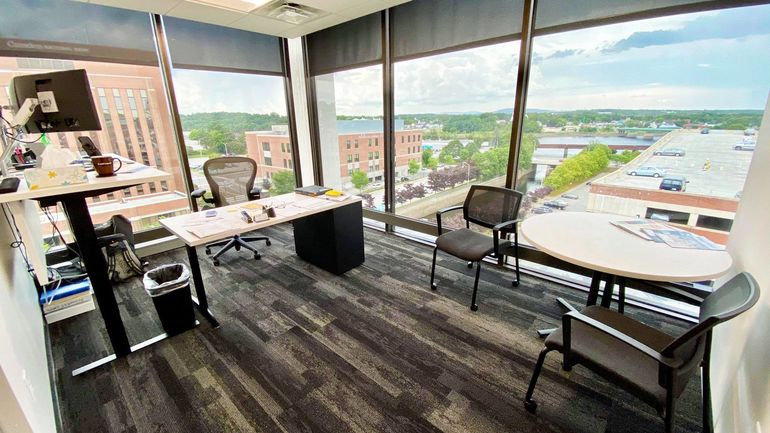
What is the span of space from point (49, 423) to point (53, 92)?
171cm

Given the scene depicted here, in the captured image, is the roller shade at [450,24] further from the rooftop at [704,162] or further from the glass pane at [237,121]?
the glass pane at [237,121]

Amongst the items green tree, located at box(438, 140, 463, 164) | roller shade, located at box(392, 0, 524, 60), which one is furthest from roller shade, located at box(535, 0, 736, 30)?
green tree, located at box(438, 140, 463, 164)

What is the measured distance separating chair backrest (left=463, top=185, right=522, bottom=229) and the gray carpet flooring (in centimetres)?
59

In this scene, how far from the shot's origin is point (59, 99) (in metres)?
1.76

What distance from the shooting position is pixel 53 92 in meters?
1.75

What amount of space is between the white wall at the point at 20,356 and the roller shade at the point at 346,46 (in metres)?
3.32

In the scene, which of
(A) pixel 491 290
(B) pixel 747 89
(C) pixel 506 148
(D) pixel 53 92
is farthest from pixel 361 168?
(B) pixel 747 89

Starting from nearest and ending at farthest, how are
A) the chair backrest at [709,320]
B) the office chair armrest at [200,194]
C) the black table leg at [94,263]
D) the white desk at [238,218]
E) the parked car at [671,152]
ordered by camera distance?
the chair backrest at [709,320]
the black table leg at [94,263]
the white desk at [238,218]
the parked car at [671,152]
the office chair armrest at [200,194]

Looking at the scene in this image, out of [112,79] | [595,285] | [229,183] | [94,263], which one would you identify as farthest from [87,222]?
[595,285]

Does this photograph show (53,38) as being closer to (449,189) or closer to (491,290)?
(449,189)

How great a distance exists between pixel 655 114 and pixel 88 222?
3.65 meters

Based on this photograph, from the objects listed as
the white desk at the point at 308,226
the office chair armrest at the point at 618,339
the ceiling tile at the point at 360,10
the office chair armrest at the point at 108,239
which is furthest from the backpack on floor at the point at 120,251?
the office chair armrest at the point at 618,339

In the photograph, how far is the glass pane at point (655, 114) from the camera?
191cm

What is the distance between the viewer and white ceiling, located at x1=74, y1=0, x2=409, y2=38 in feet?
8.88
